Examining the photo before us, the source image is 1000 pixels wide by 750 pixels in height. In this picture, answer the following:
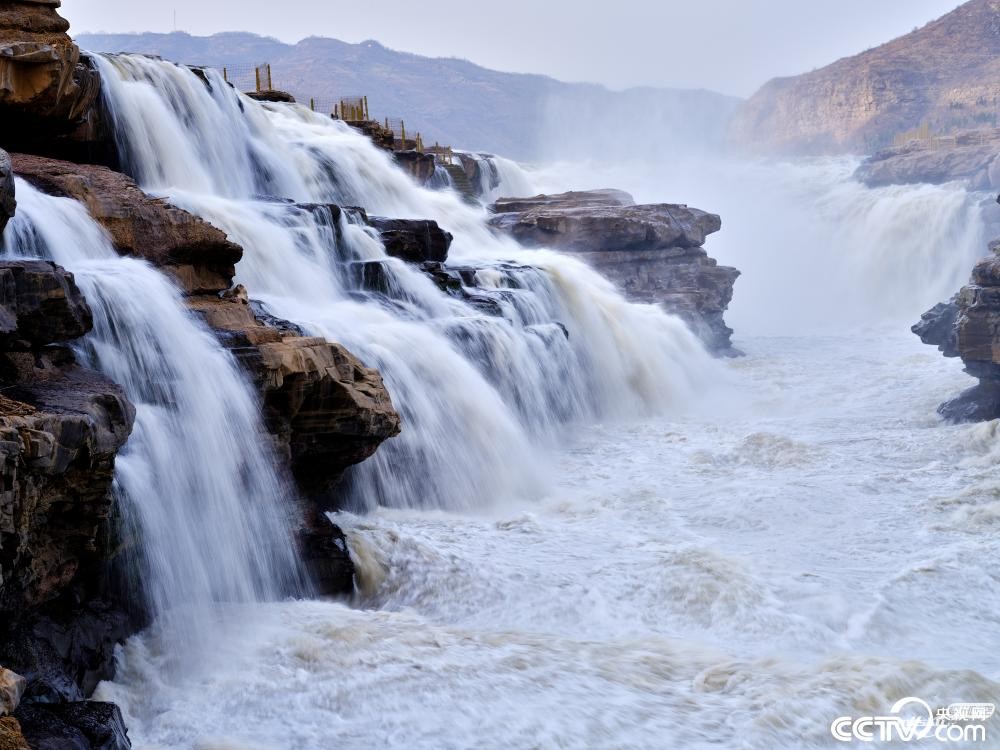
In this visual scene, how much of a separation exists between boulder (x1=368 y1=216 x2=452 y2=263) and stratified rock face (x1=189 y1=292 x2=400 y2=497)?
5.21 metres

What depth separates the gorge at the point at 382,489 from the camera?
5605 mm

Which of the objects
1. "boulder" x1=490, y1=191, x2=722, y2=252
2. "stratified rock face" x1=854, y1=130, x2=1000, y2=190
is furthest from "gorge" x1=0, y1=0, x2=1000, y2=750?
"stratified rock face" x1=854, y1=130, x2=1000, y2=190

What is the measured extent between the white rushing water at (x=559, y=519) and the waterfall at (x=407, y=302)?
1.5 inches

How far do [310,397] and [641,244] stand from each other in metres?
13.3

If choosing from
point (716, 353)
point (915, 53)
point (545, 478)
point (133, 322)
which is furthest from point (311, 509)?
point (915, 53)

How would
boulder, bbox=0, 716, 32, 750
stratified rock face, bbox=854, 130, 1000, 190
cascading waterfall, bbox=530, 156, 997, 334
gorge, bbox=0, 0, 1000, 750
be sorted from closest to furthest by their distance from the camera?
boulder, bbox=0, 716, 32, 750
gorge, bbox=0, 0, 1000, 750
cascading waterfall, bbox=530, 156, 997, 334
stratified rock face, bbox=854, 130, 1000, 190

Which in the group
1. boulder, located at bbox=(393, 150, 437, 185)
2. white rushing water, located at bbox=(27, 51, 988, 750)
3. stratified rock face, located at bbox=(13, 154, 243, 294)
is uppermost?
boulder, located at bbox=(393, 150, 437, 185)

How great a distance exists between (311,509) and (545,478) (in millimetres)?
3212

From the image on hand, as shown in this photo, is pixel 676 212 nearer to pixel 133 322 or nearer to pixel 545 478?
pixel 545 478

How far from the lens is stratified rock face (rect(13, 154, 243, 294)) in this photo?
8.58 meters

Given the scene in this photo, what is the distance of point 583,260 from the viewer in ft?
64.3

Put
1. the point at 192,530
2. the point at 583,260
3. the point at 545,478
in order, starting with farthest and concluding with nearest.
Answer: the point at 583,260, the point at 545,478, the point at 192,530

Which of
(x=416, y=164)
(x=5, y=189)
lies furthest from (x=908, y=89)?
(x=5, y=189)

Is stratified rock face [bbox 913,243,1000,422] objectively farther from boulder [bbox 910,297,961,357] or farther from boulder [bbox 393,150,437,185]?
boulder [bbox 393,150,437,185]
